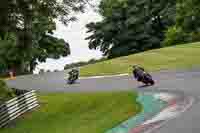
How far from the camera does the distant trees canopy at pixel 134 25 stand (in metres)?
74.5

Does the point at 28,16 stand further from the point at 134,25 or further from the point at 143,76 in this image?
the point at 134,25

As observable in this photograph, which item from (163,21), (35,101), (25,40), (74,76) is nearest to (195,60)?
(74,76)

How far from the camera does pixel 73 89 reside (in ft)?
103

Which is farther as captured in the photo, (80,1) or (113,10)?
(113,10)

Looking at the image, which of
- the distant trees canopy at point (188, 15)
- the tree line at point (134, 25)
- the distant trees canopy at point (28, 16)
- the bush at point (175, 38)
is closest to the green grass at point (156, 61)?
the distant trees canopy at point (188, 15)

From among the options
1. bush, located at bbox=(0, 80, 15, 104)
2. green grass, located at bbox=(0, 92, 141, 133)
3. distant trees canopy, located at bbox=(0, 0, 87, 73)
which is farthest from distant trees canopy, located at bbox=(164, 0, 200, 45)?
distant trees canopy, located at bbox=(0, 0, 87, 73)

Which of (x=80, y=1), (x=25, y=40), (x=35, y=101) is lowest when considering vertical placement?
(x=35, y=101)

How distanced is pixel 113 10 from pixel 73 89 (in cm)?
4670

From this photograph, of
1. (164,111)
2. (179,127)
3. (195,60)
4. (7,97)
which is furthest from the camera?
(195,60)

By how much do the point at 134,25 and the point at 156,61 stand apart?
31.4 metres

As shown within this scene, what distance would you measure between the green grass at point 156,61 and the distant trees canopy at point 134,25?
77.7 feet

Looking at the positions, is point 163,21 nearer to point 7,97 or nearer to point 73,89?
point 73,89

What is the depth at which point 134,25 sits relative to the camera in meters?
74.9

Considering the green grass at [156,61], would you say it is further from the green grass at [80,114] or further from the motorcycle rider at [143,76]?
the green grass at [80,114]
